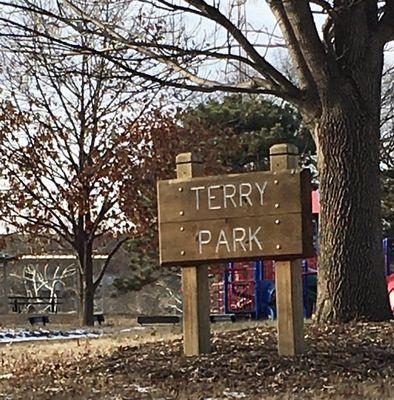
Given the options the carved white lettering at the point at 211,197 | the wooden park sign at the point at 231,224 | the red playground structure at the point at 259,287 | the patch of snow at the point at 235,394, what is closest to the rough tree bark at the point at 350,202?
the wooden park sign at the point at 231,224

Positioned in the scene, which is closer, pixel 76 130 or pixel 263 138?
pixel 76 130

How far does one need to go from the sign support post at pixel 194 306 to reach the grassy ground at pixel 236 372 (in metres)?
0.17

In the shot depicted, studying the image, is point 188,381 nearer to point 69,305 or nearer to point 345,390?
point 345,390

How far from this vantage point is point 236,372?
26.0ft

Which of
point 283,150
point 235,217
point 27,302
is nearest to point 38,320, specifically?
point 235,217

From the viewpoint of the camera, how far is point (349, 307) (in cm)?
1020

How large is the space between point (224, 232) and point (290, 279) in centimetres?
74

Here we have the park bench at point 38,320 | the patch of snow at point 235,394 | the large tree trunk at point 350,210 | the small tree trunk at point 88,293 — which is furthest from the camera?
the small tree trunk at point 88,293

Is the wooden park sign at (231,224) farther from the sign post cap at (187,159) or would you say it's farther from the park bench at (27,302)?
the park bench at (27,302)

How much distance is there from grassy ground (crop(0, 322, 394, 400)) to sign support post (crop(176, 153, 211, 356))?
0.17 metres

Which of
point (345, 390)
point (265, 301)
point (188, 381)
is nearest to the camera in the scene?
point (345, 390)

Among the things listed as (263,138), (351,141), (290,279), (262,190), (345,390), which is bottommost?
(345,390)

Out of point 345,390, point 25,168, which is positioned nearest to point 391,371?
point 345,390

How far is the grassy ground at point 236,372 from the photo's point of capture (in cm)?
729
